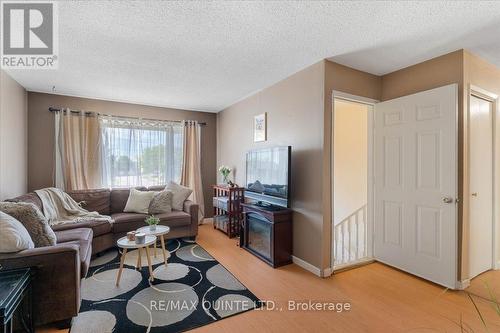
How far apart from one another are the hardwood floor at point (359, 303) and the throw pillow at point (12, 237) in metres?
0.69

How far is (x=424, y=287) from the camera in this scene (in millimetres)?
2477

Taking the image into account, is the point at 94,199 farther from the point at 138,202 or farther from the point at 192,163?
the point at 192,163

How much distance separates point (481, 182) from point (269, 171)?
2.36 m

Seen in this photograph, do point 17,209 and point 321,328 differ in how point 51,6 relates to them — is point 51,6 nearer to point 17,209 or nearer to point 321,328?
point 17,209

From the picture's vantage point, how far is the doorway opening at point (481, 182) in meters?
2.50

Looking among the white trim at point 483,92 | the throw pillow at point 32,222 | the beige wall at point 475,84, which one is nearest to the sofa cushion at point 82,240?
the throw pillow at point 32,222

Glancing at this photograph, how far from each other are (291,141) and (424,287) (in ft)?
7.01

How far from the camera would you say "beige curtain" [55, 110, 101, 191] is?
3906mm

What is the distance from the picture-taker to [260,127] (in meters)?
3.79

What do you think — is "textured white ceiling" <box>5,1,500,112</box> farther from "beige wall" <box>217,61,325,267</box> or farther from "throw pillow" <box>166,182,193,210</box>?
"throw pillow" <box>166,182,193,210</box>

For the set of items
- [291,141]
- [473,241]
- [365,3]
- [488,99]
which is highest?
[365,3]

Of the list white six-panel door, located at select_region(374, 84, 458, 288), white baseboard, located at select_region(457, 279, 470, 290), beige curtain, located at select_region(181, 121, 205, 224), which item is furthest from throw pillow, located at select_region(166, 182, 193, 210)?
white baseboard, located at select_region(457, 279, 470, 290)

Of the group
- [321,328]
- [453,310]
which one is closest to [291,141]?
[321,328]

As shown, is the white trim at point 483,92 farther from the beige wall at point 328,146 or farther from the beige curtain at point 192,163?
the beige curtain at point 192,163
